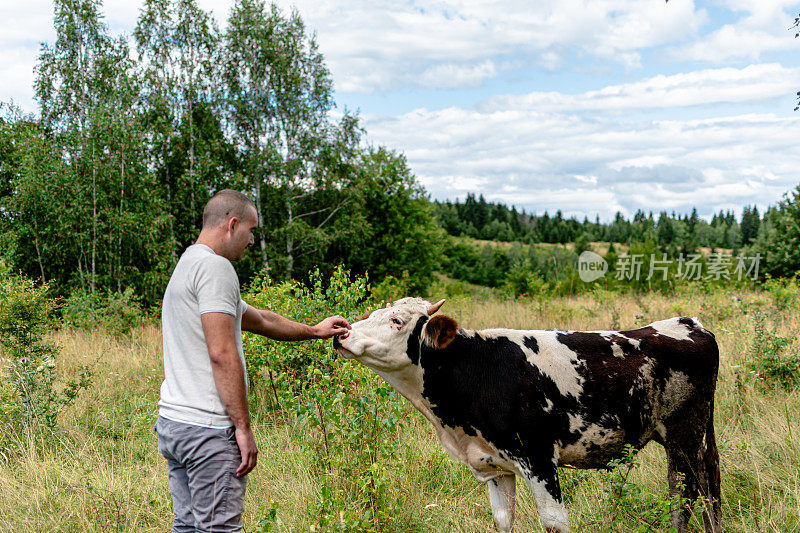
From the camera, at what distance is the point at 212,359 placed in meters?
2.77

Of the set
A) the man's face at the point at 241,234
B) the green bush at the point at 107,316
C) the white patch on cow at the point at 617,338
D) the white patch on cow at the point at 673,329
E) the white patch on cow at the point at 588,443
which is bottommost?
the green bush at the point at 107,316

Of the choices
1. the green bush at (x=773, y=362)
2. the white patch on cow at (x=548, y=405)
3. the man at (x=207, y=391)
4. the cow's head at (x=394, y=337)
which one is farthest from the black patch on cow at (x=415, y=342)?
the green bush at (x=773, y=362)

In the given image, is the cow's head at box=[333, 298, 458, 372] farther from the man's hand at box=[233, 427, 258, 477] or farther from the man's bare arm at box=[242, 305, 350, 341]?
the man's hand at box=[233, 427, 258, 477]

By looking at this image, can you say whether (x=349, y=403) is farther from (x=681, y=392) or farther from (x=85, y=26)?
(x=85, y=26)

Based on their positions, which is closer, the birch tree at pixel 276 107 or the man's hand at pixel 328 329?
the man's hand at pixel 328 329

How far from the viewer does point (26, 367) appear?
6.71 meters

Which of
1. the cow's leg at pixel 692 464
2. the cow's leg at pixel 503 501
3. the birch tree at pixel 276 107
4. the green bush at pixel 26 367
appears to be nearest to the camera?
the cow's leg at pixel 503 501

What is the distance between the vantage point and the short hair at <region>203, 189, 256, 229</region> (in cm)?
301

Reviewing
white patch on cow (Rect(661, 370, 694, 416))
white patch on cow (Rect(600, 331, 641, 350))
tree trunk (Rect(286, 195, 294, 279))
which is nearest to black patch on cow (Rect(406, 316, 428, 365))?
white patch on cow (Rect(600, 331, 641, 350))

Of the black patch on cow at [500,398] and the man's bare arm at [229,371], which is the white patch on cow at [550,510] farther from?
the man's bare arm at [229,371]

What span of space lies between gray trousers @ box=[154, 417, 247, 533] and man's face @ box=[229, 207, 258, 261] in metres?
0.93

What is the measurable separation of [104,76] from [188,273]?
25.9m

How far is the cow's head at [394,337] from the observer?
3.68 metres

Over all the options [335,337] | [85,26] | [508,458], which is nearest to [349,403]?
[335,337]
